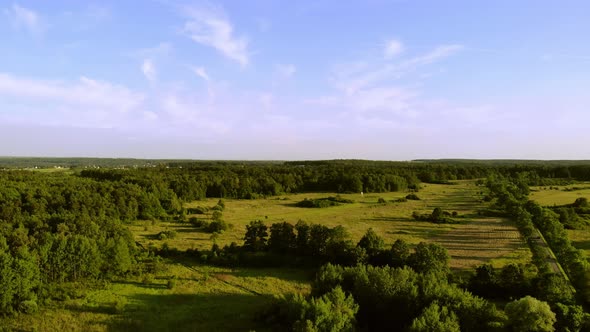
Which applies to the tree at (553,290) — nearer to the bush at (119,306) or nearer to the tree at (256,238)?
the tree at (256,238)

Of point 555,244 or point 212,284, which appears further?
point 555,244

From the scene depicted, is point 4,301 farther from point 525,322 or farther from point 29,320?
point 525,322

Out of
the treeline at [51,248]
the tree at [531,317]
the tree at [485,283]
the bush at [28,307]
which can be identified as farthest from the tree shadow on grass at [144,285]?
the tree at [531,317]

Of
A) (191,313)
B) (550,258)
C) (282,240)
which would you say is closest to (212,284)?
(191,313)

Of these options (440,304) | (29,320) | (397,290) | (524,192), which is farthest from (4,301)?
(524,192)

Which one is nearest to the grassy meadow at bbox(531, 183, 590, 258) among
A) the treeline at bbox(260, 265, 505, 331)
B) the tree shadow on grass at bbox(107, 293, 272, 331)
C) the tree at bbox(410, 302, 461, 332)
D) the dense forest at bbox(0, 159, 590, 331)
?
the dense forest at bbox(0, 159, 590, 331)

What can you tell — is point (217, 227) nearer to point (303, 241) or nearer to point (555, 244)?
point (303, 241)

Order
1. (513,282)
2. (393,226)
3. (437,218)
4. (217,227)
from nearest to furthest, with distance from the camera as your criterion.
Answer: (513,282), (217,227), (393,226), (437,218)
